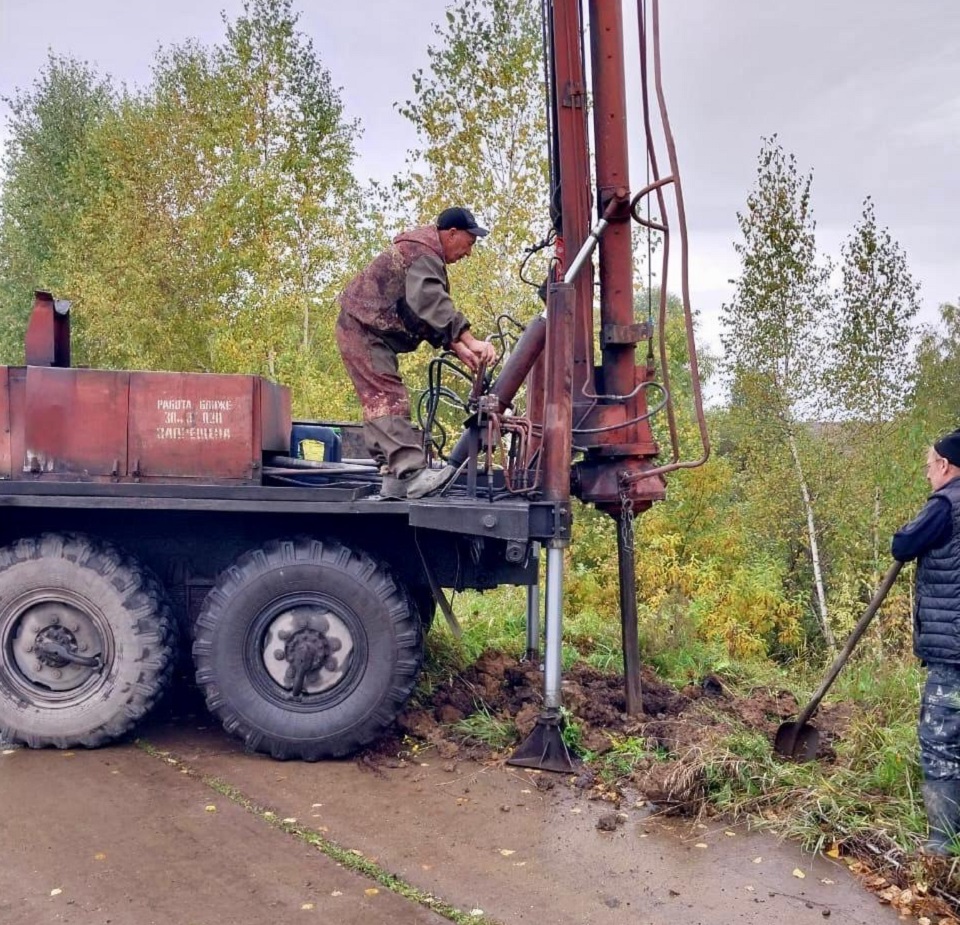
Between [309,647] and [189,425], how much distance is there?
1316 millimetres

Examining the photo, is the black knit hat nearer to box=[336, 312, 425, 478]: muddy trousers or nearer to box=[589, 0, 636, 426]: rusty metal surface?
box=[589, 0, 636, 426]: rusty metal surface

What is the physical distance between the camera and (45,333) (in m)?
5.36

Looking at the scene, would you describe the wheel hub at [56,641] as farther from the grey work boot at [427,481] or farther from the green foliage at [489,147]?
the green foliage at [489,147]

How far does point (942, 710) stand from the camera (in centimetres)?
385

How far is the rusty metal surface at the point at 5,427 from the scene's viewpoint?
514 centimetres

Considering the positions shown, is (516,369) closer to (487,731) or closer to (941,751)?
(487,731)

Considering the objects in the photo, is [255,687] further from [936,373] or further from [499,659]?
[936,373]

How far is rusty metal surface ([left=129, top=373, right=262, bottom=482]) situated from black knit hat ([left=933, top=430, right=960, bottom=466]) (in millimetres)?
3264

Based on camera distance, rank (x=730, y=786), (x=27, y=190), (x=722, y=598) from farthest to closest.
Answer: (x=27, y=190) → (x=722, y=598) → (x=730, y=786)

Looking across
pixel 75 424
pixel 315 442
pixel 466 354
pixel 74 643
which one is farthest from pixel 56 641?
pixel 466 354

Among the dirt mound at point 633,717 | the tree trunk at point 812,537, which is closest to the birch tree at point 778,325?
the tree trunk at point 812,537

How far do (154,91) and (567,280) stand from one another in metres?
21.7

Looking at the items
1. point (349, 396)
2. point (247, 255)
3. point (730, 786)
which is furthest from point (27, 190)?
point (730, 786)

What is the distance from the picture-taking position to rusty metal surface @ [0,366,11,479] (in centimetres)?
514
